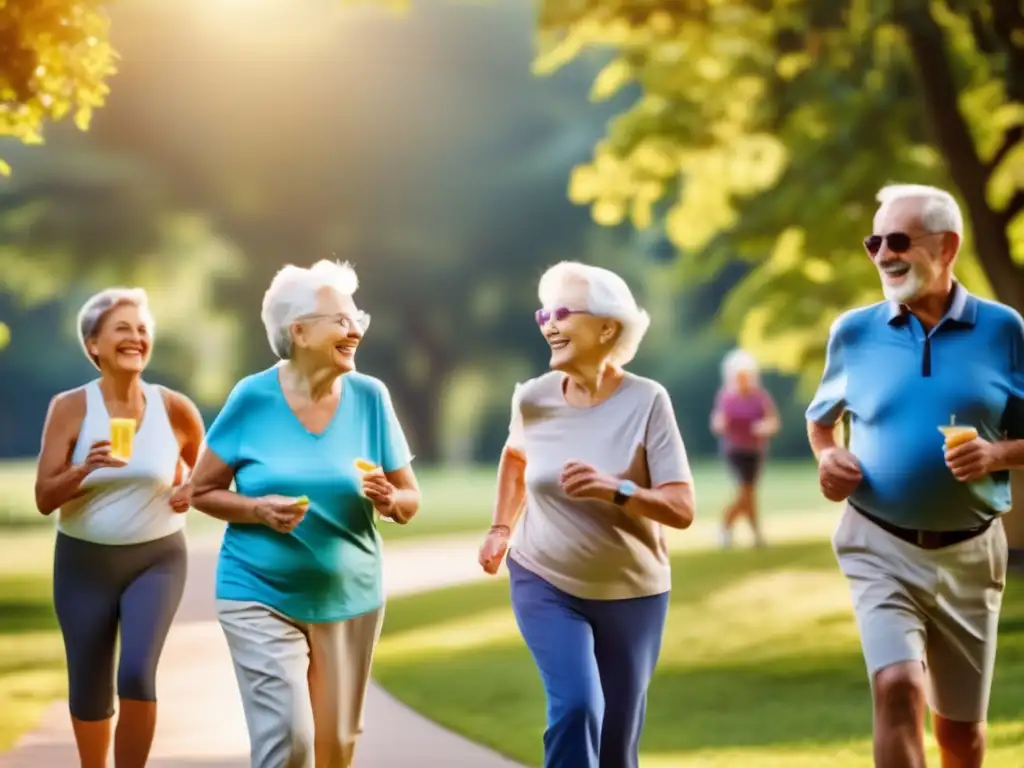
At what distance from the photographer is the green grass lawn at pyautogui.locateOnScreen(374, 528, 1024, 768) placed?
9.96 metres

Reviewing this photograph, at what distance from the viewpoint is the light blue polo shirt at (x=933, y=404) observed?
20.6ft

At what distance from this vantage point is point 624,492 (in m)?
6.20

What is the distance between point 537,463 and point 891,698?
1421mm

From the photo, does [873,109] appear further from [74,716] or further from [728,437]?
[74,716]

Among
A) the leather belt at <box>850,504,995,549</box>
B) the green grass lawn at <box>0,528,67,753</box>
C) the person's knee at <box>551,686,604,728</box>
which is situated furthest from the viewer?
the green grass lawn at <box>0,528,67,753</box>

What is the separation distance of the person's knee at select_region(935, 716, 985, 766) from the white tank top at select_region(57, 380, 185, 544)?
3.23 metres

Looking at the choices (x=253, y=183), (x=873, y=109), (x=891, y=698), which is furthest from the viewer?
(x=253, y=183)

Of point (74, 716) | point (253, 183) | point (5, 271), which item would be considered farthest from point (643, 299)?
point (74, 716)

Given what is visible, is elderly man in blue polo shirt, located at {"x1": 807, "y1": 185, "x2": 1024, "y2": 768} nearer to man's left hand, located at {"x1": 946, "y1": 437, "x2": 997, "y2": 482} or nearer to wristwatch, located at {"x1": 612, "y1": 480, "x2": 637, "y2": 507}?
man's left hand, located at {"x1": 946, "y1": 437, "x2": 997, "y2": 482}

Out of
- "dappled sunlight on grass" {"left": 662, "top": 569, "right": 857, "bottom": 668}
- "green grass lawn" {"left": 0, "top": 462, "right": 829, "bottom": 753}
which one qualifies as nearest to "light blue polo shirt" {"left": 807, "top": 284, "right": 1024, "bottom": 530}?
"green grass lawn" {"left": 0, "top": 462, "right": 829, "bottom": 753}

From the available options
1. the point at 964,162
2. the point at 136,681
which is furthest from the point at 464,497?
the point at 136,681

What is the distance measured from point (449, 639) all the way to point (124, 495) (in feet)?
24.8

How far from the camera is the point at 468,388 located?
189ft

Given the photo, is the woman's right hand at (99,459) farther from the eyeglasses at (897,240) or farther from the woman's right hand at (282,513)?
the eyeglasses at (897,240)
